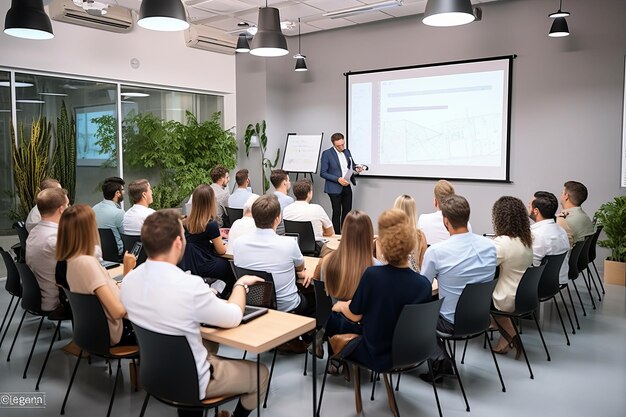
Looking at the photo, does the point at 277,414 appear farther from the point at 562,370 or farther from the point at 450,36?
the point at 450,36

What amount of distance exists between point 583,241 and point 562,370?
4.68 feet

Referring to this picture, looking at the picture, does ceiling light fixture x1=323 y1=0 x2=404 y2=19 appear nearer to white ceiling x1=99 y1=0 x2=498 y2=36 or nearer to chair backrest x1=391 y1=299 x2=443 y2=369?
white ceiling x1=99 y1=0 x2=498 y2=36

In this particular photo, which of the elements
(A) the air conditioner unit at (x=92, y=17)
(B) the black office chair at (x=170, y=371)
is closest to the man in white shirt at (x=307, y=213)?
(B) the black office chair at (x=170, y=371)

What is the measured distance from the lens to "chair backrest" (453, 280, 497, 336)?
3.11m

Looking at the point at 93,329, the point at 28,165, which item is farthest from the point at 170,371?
the point at 28,165

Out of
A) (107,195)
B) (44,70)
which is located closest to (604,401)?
(107,195)

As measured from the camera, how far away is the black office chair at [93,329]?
278 centimetres

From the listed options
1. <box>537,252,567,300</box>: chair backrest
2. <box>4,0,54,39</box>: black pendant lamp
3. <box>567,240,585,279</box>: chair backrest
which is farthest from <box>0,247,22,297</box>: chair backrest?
<box>567,240,585,279</box>: chair backrest

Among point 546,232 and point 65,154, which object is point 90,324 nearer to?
point 546,232

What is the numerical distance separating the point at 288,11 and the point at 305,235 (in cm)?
406

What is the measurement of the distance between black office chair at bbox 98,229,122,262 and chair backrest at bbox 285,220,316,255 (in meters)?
1.64

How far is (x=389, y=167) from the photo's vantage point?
845 cm

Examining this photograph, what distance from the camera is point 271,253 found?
3424 mm

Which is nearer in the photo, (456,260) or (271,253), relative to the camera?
(456,260)
